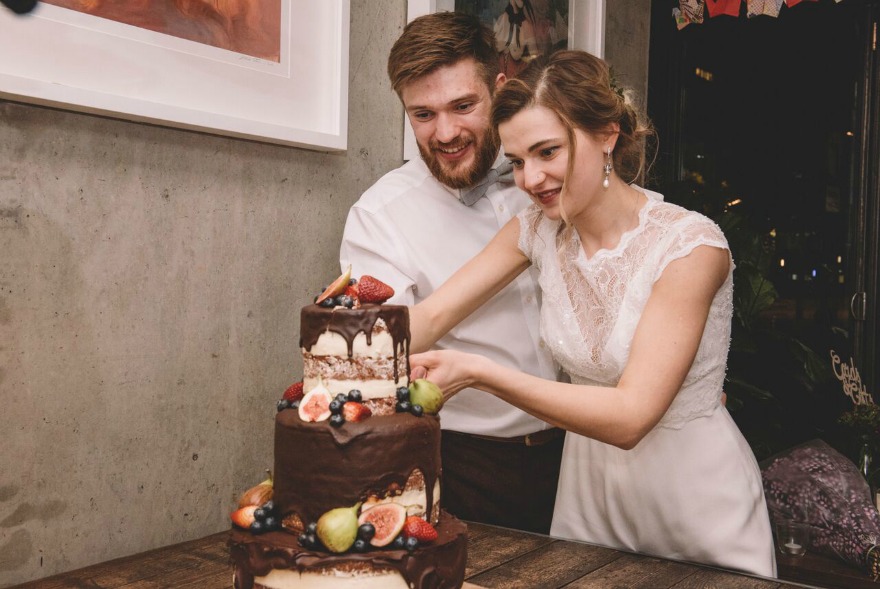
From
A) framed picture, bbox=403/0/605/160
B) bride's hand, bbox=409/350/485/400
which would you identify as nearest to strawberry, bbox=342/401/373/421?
bride's hand, bbox=409/350/485/400

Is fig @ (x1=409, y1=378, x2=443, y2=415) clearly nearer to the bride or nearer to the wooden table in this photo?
the bride

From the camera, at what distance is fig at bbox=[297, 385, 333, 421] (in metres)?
1.38

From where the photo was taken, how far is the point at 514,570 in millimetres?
1699

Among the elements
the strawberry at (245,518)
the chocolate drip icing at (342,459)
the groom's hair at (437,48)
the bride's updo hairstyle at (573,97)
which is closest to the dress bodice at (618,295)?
the bride's updo hairstyle at (573,97)

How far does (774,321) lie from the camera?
4.94 m

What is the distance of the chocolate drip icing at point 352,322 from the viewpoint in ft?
4.57

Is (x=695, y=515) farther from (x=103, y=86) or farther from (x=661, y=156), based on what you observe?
(x=661, y=156)

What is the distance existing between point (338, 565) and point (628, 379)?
2.77ft

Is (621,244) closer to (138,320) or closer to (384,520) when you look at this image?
(384,520)

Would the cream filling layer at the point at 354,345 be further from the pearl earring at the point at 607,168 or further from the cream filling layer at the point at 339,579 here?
the pearl earring at the point at 607,168

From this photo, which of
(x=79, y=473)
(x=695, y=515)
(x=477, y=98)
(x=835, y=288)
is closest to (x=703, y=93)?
(x=835, y=288)

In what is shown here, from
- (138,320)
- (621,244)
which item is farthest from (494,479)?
(138,320)

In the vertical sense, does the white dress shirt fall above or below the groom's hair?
below

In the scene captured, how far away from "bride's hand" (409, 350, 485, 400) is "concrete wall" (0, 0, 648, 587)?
1.99 ft
